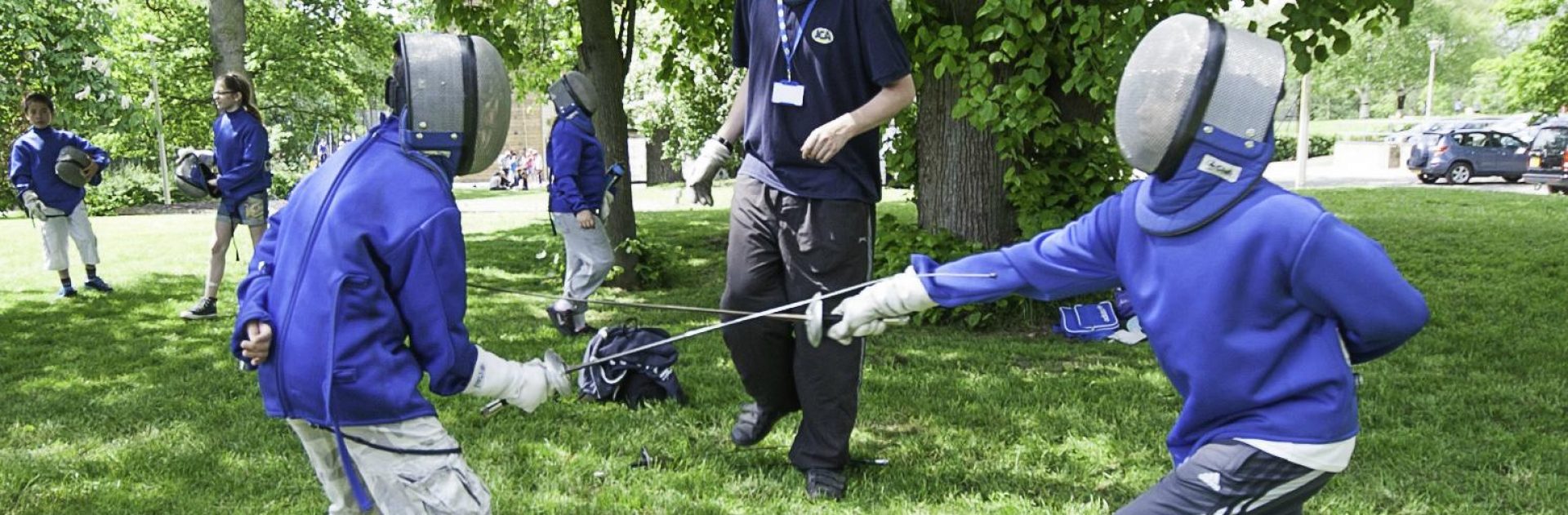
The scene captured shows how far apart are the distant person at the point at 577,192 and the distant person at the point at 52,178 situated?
4440 mm

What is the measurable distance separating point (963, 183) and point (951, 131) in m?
0.35

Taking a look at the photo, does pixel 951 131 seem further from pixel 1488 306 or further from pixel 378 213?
pixel 378 213

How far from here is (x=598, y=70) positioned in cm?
926

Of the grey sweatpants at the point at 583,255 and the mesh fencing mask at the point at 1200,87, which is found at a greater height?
the mesh fencing mask at the point at 1200,87

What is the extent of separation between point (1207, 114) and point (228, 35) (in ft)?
37.1

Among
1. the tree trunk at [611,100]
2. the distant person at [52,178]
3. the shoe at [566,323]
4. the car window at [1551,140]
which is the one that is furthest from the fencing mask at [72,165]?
the car window at [1551,140]

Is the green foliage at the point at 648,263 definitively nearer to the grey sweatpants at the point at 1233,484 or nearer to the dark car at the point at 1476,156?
the grey sweatpants at the point at 1233,484

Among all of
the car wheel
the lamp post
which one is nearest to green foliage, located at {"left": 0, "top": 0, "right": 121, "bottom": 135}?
the lamp post

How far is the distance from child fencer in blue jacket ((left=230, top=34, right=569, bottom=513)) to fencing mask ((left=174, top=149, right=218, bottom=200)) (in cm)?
606

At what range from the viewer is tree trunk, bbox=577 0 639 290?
917 cm

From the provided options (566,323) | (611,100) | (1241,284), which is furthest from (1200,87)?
(611,100)

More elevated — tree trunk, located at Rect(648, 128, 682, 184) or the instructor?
the instructor

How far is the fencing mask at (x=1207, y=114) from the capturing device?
7.35 ft

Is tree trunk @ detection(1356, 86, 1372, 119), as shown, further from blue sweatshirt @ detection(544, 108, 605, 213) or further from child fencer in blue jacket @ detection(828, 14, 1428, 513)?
child fencer in blue jacket @ detection(828, 14, 1428, 513)
